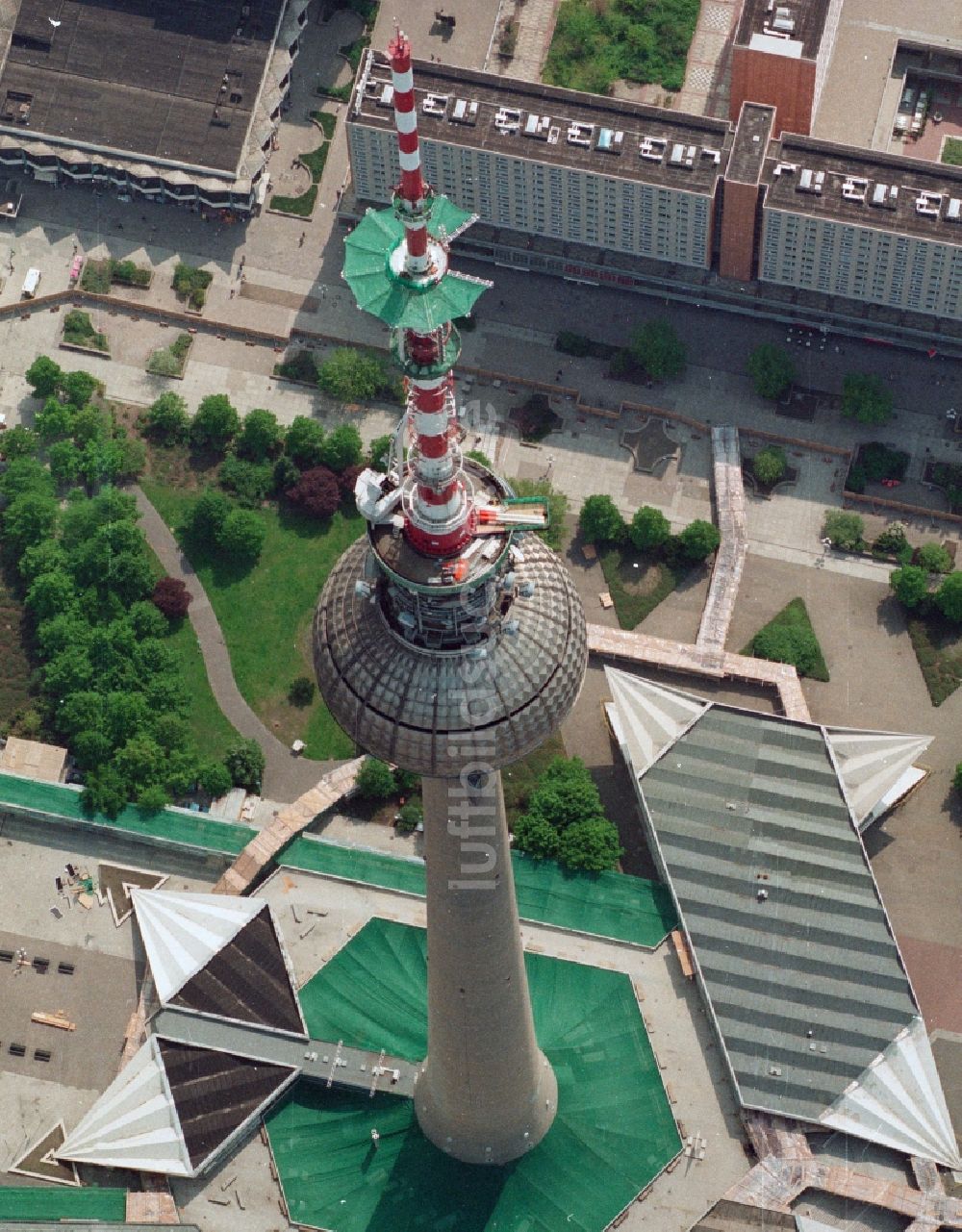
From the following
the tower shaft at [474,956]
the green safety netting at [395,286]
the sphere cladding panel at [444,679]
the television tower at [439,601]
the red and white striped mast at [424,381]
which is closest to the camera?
the red and white striped mast at [424,381]

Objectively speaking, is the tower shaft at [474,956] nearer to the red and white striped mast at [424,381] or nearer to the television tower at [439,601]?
the television tower at [439,601]

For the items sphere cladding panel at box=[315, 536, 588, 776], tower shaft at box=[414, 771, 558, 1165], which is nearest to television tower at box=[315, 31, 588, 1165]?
Result: sphere cladding panel at box=[315, 536, 588, 776]

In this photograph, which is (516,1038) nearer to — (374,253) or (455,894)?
(455,894)

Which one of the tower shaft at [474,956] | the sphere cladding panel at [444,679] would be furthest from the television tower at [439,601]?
the tower shaft at [474,956]

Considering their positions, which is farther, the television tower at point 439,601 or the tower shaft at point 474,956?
the tower shaft at point 474,956

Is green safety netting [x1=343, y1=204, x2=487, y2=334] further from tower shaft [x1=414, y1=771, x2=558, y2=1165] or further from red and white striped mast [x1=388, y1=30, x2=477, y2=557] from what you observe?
tower shaft [x1=414, y1=771, x2=558, y2=1165]

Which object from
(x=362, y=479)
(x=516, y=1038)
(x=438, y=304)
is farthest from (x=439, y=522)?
(x=516, y=1038)
